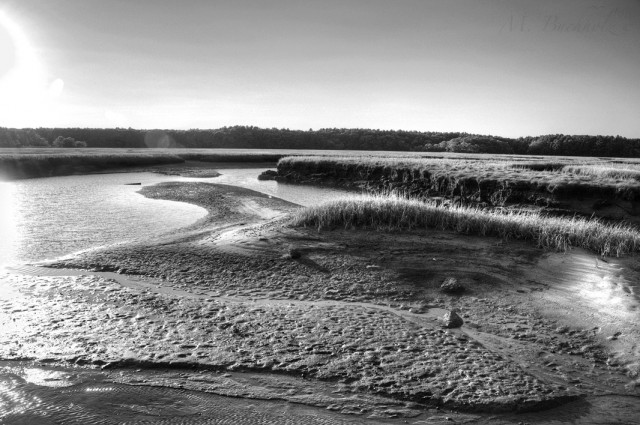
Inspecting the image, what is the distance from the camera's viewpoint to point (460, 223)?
11836 millimetres

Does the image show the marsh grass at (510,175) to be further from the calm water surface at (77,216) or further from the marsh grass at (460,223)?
Result: the marsh grass at (460,223)

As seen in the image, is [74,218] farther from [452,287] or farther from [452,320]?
[452,320]

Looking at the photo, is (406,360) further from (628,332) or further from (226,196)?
(226,196)

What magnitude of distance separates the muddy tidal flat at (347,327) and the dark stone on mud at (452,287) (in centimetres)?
4

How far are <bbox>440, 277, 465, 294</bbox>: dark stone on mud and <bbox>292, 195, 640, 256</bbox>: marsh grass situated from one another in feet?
11.0

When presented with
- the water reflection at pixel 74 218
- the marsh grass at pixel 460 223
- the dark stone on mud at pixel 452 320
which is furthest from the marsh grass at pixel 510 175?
the dark stone on mud at pixel 452 320

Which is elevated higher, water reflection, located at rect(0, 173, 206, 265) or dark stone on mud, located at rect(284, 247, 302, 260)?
dark stone on mud, located at rect(284, 247, 302, 260)

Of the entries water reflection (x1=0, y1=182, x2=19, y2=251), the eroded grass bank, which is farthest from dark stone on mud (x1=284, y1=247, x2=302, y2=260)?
the eroded grass bank

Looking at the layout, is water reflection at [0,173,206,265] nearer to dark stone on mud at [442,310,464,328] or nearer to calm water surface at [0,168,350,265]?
calm water surface at [0,168,350,265]

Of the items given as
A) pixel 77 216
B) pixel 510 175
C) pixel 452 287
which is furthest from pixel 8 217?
pixel 510 175

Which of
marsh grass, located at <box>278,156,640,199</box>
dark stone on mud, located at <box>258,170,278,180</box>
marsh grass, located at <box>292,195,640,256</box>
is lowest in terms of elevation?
dark stone on mud, located at <box>258,170,278,180</box>

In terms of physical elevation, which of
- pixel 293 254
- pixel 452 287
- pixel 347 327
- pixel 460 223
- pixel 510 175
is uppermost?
pixel 510 175

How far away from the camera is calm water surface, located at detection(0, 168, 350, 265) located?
11.1 m

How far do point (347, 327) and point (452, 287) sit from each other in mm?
2457
